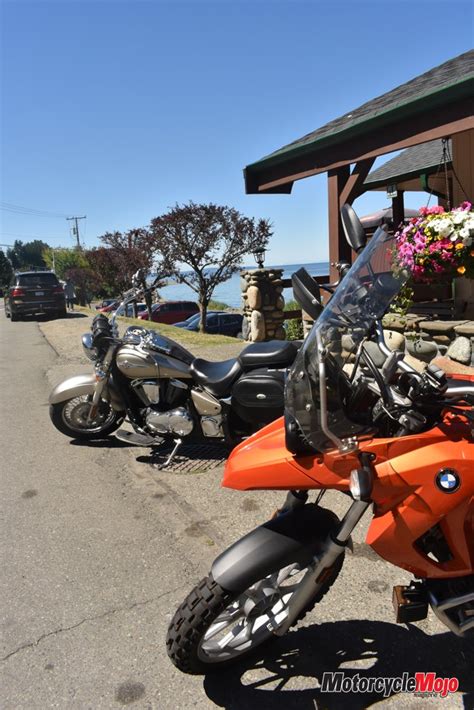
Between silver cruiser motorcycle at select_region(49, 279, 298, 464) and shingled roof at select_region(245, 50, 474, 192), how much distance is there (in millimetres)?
2851

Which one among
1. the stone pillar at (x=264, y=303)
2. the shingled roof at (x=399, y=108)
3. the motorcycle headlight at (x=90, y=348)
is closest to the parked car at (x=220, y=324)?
the stone pillar at (x=264, y=303)

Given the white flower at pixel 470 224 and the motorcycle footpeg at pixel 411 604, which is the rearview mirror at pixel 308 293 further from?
the white flower at pixel 470 224

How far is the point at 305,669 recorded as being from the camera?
2270 mm

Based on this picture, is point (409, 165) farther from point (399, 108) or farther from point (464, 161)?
point (399, 108)

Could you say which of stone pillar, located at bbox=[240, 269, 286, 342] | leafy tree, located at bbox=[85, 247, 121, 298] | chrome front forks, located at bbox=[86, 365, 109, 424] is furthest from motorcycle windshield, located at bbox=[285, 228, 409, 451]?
leafy tree, located at bbox=[85, 247, 121, 298]

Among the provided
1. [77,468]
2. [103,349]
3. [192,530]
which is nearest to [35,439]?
[77,468]

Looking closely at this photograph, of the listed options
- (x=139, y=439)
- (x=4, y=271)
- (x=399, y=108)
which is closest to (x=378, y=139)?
(x=399, y=108)

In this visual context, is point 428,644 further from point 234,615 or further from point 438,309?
point 438,309

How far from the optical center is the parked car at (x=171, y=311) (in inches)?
885

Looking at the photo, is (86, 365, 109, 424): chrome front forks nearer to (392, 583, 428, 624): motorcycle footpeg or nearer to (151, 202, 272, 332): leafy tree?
(392, 583, 428, 624): motorcycle footpeg

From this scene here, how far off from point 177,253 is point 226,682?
56.0 feet

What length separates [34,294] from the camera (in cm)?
1755

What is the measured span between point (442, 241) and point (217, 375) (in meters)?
2.30

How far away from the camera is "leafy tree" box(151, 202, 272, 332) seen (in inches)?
695
